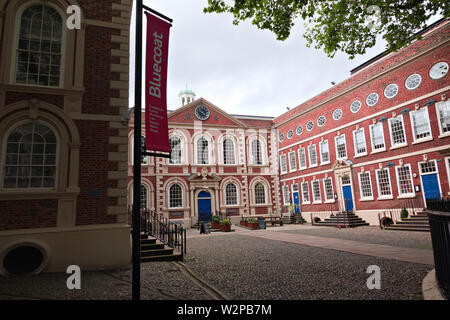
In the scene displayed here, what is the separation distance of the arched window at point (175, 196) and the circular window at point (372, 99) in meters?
17.0

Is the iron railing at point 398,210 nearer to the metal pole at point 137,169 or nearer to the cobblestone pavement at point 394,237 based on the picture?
the cobblestone pavement at point 394,237

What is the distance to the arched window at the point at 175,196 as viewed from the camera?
24.0 m

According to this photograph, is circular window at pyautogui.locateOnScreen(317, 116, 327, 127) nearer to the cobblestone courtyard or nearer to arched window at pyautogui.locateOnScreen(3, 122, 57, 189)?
the cobblestone courtyard

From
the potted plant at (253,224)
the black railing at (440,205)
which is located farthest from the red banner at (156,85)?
the potted plant at (253,224)

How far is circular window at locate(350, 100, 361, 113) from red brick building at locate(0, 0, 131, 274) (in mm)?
18337

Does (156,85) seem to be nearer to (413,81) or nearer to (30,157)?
(30,157)

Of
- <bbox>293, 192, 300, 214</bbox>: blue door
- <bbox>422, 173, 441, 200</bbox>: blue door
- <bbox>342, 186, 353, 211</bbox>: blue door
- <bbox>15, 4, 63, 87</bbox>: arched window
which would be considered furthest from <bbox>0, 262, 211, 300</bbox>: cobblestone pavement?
<bbox>293, 192, 300, 214</bbox>: blue door

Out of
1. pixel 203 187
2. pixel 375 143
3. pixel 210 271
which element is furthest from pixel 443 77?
pixel 203 187

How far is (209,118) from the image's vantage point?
2667cm

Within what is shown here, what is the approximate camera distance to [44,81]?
25.5ft

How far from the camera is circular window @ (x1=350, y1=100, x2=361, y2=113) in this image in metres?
20.8

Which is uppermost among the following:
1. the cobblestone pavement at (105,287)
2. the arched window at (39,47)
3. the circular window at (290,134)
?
the circular window at (290,134)

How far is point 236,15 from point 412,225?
1467 centimetres
